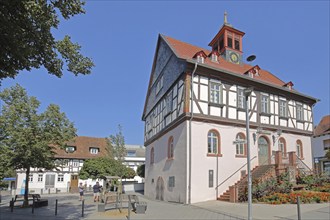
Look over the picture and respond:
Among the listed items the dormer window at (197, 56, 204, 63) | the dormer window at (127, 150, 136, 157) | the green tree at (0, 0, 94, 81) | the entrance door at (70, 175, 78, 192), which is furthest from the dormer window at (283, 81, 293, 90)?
the dormer window at (127, 150, 136, 157)

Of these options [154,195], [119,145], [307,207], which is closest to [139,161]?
[119,145]

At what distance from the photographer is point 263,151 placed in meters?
22.3

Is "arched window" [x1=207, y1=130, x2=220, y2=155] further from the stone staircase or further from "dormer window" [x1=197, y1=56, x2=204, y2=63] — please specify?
"dormer window" [x1=197, y1=56, x2=204, y2=63]

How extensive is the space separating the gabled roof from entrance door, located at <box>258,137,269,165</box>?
17.6 m

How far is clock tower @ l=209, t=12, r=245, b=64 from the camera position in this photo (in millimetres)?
26703

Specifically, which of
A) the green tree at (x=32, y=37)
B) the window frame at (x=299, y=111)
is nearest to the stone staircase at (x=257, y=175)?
the window frame at (x=299, y=111)

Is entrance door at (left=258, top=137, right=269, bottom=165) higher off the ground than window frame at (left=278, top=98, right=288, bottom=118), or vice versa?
window frame at (left=278, top=98, right=288, bottom=118)

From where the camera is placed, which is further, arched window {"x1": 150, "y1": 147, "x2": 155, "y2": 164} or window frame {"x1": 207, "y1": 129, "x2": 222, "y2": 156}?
arched window {"x1": 150, "y1": 147, "x2": 155, "y2": 164}

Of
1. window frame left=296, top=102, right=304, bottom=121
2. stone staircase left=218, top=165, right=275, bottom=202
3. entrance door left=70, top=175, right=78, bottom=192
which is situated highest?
window frame left=296, top=102, right=304, bottom=121

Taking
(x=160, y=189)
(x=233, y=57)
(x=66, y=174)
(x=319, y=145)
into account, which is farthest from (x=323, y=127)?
(x=66, y=174)

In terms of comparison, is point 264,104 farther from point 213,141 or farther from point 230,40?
point 230,40

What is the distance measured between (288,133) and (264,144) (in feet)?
9.80

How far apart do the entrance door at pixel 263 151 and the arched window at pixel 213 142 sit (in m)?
3.94

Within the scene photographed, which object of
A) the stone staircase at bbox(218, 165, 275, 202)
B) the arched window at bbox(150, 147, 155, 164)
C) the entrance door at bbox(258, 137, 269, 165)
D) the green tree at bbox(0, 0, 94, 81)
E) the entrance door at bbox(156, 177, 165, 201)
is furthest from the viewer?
the arched window at bbox(150, 147, 155, 164)
